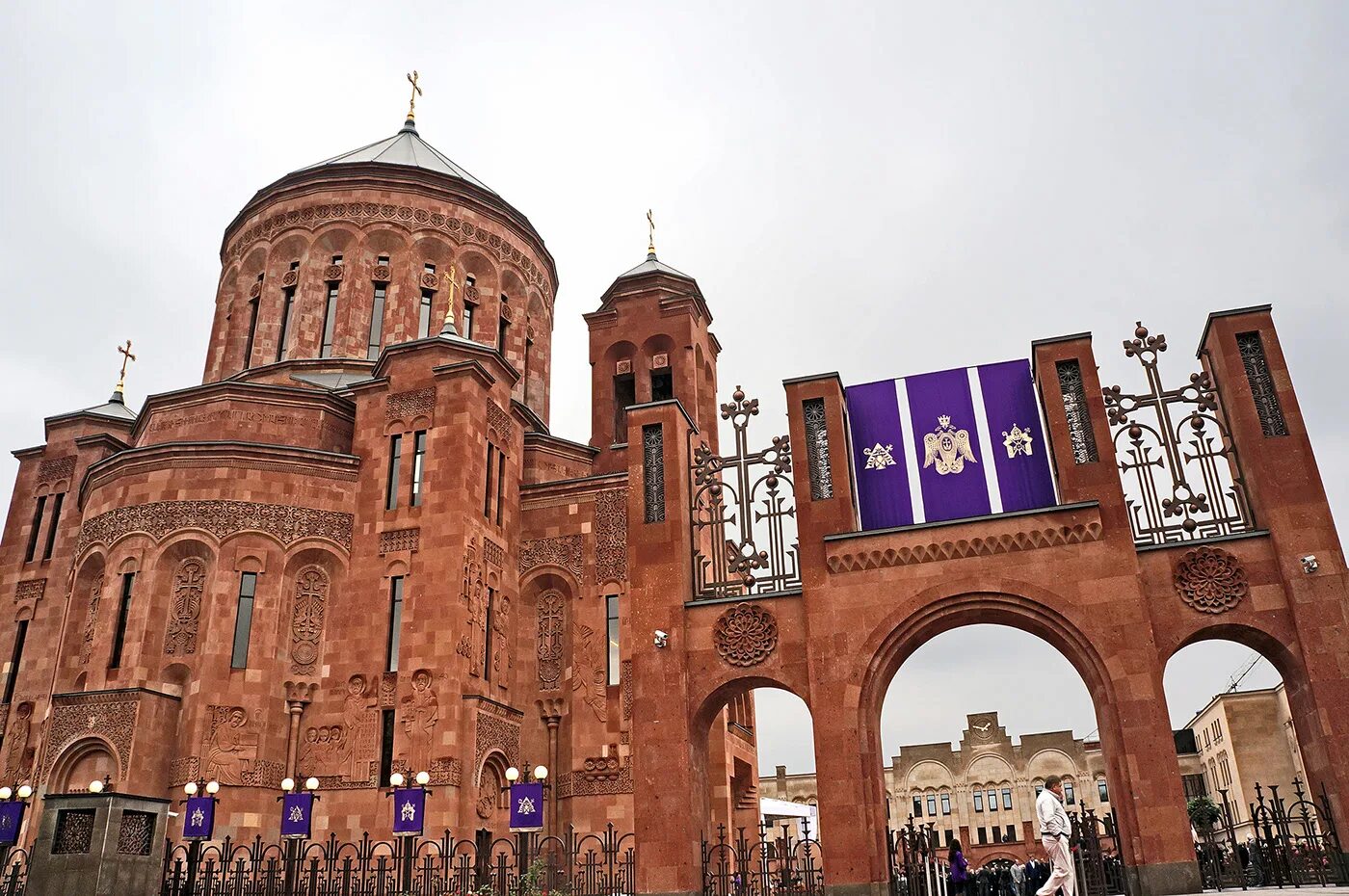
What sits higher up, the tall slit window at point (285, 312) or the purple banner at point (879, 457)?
the tall slit window at point (285, 312)

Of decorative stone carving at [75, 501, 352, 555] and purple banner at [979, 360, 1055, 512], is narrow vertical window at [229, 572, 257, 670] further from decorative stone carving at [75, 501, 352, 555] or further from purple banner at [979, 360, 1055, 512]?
purple banner at [979, 360, 1055, 512]

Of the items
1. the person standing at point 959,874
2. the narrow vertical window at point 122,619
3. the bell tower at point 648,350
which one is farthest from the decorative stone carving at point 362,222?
the person standing at point 959,874

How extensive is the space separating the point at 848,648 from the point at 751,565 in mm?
2506

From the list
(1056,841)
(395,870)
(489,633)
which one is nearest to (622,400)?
(489,633)

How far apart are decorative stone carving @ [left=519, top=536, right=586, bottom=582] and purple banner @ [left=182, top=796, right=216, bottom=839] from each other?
959cm

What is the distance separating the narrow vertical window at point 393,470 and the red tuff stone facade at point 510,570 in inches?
3.3

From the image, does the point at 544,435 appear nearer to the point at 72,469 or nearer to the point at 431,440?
the point at 431,440

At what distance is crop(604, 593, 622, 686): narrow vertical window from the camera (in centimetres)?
2509

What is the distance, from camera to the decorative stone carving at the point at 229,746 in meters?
21.8

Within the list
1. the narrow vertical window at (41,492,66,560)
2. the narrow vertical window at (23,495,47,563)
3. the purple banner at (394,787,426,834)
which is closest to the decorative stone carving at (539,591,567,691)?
the purple banner at (394,787,426,834)

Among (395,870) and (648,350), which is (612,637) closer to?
(395,870)

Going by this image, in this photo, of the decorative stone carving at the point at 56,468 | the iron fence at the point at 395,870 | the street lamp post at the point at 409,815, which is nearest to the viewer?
the iron fence at the point at 395,870

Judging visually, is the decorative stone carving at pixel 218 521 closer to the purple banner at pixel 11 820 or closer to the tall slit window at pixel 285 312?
the purple banner at pixel 11 820

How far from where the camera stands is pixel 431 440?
25344 mm
